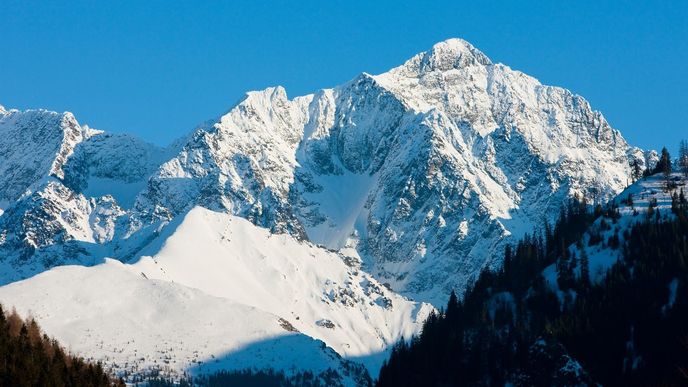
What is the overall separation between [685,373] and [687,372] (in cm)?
148

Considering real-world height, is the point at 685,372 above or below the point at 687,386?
below

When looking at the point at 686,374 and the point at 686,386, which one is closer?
the point at 686,374

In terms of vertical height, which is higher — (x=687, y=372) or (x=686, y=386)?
(x=686, y=386)

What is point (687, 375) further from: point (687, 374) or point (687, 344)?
point (687, 344)

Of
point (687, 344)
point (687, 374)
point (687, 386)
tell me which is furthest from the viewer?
point (687, 386)

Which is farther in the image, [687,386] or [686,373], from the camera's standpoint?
[687,386]

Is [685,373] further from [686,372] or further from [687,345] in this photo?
[687,345]

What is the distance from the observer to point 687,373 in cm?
13125

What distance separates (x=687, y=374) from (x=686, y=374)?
141mm

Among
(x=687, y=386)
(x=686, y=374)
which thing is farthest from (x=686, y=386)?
(x=686, y=374)

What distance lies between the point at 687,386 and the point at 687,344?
1653 inches

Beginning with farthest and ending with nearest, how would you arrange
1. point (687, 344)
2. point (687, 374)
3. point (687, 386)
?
point (687, 386), point (687, 344), point (687, 374)

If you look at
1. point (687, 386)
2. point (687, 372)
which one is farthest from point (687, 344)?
point (687, 386)

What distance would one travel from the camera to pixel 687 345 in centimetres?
14238
